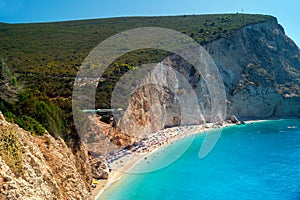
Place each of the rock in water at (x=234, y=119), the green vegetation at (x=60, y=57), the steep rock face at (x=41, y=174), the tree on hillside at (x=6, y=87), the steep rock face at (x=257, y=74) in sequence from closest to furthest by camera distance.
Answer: the steep rock face at (x=41, y=174), the tree on hillside at (x=6, y=87), the green vegetation at (x=60, y=57), the rock in water at (x=234, y=119), the steep rock face at (x=257, y=74)

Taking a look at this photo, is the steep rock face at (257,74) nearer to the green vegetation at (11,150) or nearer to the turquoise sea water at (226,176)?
the turquoise sea water at (226,176)

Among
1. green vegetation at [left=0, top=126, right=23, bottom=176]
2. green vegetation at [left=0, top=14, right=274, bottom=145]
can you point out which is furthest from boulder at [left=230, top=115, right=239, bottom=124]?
green vegetation at [left=0, top=126, right=23, bottom=176]

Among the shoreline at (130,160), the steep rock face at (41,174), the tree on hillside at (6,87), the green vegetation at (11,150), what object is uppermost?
the tree on hillside at (6,87)

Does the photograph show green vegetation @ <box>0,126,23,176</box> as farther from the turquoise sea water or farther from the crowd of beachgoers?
the crowd of beachgoers

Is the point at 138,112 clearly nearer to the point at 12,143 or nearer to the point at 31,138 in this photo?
the point at 31,138

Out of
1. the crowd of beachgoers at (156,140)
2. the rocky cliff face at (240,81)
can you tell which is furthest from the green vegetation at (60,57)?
the crowd of beachgoers at (156,140)

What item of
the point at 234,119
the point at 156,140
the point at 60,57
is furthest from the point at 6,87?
the point at 234,119

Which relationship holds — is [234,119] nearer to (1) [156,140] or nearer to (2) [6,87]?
(1) [156,140]

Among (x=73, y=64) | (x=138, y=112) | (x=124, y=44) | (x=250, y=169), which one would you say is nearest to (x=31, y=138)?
(x=250, y=169)
